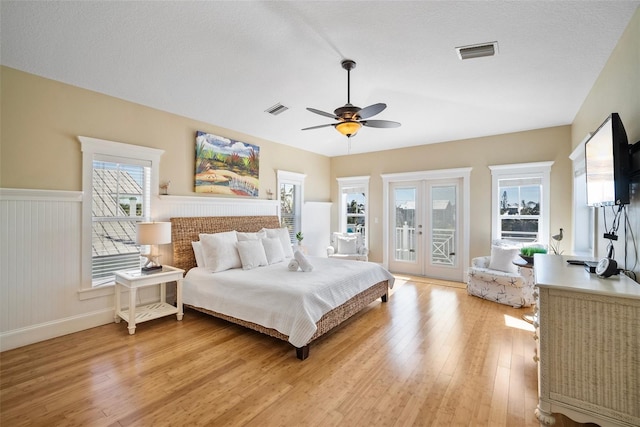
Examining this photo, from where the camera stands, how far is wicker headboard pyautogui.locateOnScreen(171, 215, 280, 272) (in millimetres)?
4023

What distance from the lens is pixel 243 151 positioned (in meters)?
5.11

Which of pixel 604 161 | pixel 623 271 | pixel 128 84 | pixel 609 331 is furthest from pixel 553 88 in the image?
pixel 128 84

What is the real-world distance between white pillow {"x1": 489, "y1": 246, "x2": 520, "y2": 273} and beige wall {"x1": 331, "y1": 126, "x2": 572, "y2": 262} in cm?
67

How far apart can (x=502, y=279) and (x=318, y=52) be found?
394 centimetres

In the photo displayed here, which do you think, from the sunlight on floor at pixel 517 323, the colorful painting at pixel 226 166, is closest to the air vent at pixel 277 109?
the colorful painting at pixel 226 166

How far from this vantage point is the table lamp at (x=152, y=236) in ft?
11.2

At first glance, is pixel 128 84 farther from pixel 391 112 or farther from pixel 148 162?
pixel 391 112

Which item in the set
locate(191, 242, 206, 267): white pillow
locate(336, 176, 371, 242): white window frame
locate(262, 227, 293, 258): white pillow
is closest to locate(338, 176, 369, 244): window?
locate(336, 176, 371, 242): white window frame

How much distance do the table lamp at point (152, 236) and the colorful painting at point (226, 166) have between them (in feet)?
3.55

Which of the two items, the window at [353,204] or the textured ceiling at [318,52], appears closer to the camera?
the textured ceiling at [318,52]

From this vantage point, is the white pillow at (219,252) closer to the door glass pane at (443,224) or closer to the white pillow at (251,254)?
the white pillow at (251,254)

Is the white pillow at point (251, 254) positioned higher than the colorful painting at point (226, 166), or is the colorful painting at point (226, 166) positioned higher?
the colorful painting at point (226, 166)

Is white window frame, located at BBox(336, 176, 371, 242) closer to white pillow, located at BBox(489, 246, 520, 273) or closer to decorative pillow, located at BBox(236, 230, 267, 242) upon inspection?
white pillow, located at BBox(489, 246, 520, 273)

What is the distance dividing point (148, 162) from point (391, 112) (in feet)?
11.9
